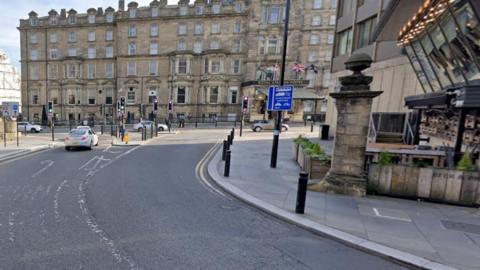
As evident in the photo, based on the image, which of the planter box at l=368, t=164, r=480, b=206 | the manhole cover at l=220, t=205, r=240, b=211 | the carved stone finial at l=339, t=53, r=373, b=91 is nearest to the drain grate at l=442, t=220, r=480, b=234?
the planter box at l=368, t=164, r=480, b=206

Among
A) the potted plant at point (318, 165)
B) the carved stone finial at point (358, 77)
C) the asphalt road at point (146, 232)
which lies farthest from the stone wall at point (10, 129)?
the carved stone finial at point (358, 77)

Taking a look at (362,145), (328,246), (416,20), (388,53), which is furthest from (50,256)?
(388,53)

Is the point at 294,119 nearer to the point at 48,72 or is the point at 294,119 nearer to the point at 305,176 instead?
the point at 305,176

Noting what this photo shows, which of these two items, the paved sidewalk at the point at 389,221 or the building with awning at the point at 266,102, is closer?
the paved sidewalk at the point at 389,221

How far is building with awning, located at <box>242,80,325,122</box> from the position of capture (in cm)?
4193

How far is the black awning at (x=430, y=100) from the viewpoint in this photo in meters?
10.1

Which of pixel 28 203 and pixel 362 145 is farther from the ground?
pixel 362 145

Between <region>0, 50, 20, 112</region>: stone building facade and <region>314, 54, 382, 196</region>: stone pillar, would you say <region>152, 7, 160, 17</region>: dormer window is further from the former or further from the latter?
<region>0, 50, 20, 112</region>: stone building facade

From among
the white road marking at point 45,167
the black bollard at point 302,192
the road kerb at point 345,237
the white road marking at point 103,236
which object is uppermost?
the black bollard at point 302,192

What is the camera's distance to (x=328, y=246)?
4.46 m

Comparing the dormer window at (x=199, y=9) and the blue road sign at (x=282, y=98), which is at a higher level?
the dormer window at (x=199, y=9)

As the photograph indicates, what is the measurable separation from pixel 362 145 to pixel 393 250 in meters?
3.35

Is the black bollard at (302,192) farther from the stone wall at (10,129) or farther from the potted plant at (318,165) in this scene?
the stone wall at (10,129)

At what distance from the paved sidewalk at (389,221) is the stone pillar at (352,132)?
434 millimetres
